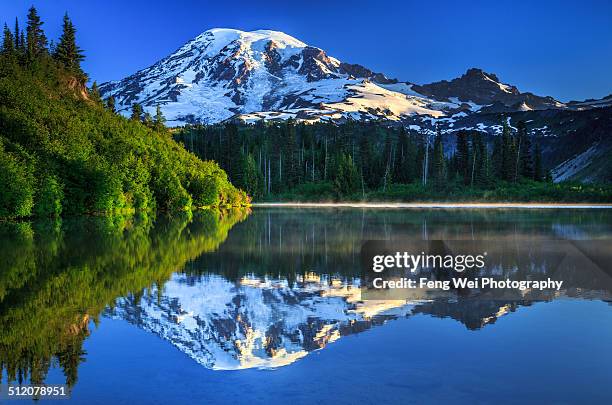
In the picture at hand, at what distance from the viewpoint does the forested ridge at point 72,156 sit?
1752 inches

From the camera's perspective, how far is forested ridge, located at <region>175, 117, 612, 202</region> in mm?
89438

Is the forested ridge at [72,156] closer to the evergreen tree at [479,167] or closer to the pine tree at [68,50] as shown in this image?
the pine tree at [68,50]

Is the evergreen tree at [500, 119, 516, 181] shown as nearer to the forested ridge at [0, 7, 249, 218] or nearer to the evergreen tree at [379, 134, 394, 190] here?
the evergreen tree at [379, 134, 394, 190]

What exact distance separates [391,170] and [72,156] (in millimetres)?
67840

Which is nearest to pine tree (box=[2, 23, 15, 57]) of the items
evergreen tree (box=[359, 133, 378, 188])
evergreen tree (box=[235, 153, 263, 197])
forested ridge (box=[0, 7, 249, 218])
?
forested ridge (box=[0, 7, 249, 218])

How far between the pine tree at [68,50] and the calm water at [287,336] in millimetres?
76301

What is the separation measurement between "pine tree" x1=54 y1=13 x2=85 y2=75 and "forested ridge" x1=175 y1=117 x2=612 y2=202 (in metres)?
32.6

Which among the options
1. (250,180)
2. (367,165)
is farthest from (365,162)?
(250,180)

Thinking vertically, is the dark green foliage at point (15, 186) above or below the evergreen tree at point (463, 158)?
below

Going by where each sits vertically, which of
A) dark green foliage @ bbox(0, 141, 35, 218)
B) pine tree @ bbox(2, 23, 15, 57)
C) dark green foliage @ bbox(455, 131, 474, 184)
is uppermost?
pine tree @ bbox(2, 23, 15, 57)

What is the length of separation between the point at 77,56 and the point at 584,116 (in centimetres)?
14633

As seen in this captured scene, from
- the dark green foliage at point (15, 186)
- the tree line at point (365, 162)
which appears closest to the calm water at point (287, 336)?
the dark green foliage at point (15, 186)

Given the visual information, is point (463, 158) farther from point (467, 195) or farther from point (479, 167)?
point (467, 195)

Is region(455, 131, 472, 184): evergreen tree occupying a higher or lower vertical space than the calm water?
higher
